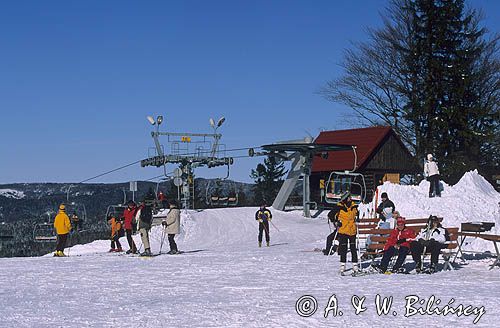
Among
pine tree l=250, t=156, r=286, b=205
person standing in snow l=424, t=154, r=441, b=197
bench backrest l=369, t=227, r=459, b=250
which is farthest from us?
pine tree l=250, t=156, r=286, b=205

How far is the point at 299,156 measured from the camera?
132 feet

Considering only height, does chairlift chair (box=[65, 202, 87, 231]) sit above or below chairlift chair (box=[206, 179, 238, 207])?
below

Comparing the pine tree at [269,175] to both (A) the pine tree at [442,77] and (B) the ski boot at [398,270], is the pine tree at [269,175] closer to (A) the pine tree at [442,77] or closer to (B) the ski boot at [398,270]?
(A) the pine tree at [442,77]

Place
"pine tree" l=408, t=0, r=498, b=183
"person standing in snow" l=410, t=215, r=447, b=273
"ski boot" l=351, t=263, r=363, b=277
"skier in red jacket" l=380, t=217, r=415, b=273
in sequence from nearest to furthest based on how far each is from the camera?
"ski boot" l=351, t=263, r=363, b=277
"skier in red jacket" l=380, t=217, r=415, b=273
"person standing in snow" l=410, t=215, r=447, b=273
"pine tree" l=408, t=0, r=498, b=183

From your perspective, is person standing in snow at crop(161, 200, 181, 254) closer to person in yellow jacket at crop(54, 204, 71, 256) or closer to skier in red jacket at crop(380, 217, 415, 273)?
person in yellow jacket at crop(54, 204, 71, 256)

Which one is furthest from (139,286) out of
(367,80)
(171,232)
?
(367,80)

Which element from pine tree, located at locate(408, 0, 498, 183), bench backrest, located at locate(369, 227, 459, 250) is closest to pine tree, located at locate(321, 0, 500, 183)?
pine tree, located at locate(408, 0, 498, 183)

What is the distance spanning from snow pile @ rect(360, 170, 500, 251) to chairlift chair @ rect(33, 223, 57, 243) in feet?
40.8

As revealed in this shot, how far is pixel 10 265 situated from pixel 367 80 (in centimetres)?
2772

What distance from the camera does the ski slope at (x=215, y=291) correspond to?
412 inches

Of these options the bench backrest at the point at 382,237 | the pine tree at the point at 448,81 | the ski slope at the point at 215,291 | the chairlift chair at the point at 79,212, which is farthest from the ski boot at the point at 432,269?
the pine tree at the point at 448,81

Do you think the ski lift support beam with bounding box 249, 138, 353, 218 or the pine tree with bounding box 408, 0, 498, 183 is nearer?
the ski lift support beam with bounding box 249, 138, 353, 218

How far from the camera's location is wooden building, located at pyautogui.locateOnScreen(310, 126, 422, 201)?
4656 cm

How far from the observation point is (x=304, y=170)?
130 feet
